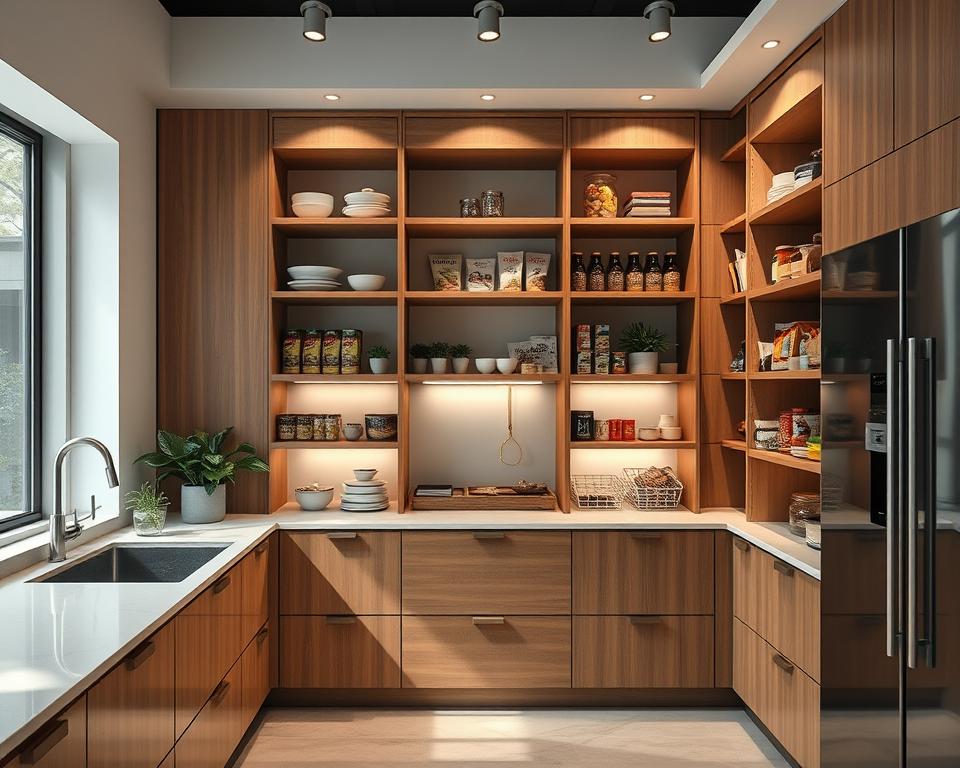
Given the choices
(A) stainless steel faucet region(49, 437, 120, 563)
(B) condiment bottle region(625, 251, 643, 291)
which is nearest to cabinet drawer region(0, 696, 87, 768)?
(A) stainless steel faucet region(49, 437, 120, 563)

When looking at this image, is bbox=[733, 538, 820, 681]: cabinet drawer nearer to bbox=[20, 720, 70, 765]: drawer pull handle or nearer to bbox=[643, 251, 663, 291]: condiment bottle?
bbox=[643, 251, 663, 291]: condiment bottle

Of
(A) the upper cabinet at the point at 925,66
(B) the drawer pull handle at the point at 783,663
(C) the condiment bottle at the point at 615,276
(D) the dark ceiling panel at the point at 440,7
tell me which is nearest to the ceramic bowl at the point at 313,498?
(C) the condiment bottle at the point at 615,276

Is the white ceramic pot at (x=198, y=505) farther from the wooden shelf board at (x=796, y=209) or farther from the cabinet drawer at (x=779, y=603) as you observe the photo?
the wooden shelf board at (x=796, y=209)

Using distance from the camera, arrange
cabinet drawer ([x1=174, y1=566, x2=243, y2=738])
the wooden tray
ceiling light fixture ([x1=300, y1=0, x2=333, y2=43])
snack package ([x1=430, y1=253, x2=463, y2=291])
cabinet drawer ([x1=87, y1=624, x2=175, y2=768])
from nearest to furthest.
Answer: cabinet drawer ([x1=87, y1=624, x2=175, y2=768]) < cabinet drawer ([x1=174, y1=566, x2=243, y2=738]) < ceiling light fixture ([x1=300, y1=0, x2=333, y2=43]) < the wooden tray < snack package ([x1=430, y1=253, x2=463, y2=291])

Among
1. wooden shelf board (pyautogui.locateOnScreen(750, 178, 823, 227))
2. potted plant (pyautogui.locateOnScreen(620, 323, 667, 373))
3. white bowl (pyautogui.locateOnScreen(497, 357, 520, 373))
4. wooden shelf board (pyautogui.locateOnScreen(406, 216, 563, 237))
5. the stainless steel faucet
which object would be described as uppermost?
wooden shelf board (pyautogui.locateOnScreen(406, 216, 563, 237))

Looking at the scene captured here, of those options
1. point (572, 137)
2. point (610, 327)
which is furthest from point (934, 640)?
point (572, 137)

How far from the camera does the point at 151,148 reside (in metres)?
3.34

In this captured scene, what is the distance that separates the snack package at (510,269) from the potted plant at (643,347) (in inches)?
22.0

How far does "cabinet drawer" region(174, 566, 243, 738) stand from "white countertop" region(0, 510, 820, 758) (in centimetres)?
7

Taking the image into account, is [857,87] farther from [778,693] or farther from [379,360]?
[379,360]

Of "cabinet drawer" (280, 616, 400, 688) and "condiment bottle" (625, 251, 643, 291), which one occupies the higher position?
"condiment bottle" (625, 251, 643, 291)

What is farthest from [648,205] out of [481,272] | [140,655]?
[140,655]

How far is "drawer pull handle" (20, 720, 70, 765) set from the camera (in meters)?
1.34

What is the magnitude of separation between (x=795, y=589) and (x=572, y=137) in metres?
2.08
